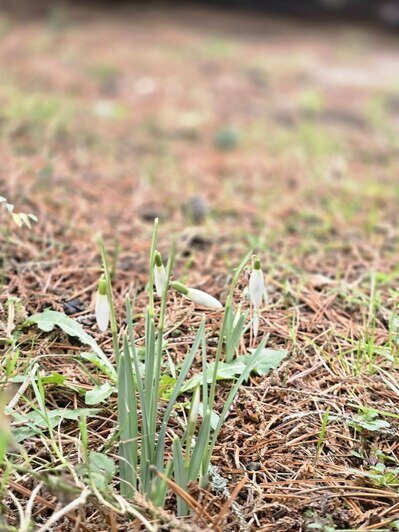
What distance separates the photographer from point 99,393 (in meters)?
1.49

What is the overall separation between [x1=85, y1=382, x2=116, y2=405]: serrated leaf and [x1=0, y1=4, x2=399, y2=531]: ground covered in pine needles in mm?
55

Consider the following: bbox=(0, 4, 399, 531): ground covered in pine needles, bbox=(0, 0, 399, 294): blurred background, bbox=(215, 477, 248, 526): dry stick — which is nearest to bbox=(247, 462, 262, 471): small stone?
bbox=(0, 4, 399, 531): ground covered in pine needles

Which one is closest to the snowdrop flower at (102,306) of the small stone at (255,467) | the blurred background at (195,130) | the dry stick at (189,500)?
the dry stick at (189,500)

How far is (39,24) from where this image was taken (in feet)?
24.2

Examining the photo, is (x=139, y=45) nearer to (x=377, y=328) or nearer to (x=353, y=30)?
(x=353, y=30)

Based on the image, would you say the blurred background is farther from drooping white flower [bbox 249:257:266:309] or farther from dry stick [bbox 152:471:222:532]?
dry stick [bbox 152:471:222:532]

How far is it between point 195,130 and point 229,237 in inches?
80.9

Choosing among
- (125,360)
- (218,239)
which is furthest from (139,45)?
(125,360)

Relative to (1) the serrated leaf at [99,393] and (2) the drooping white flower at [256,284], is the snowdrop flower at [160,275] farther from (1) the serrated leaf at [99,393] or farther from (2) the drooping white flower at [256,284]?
(1) the serrated leaf at [99,393]

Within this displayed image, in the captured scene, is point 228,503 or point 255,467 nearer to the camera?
point 228,503

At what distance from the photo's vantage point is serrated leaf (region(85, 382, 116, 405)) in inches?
57.7

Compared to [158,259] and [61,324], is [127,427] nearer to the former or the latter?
[158,259]

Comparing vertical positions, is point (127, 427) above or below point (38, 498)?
above

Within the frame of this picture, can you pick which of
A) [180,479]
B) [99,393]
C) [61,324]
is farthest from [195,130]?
[180,479]
